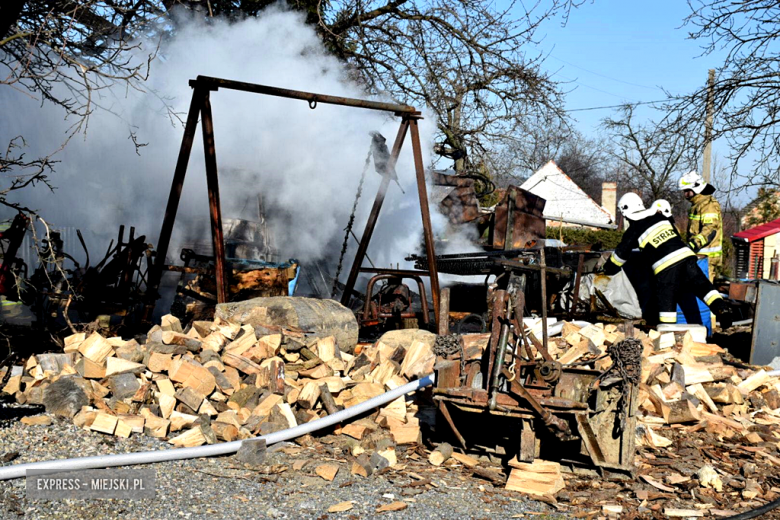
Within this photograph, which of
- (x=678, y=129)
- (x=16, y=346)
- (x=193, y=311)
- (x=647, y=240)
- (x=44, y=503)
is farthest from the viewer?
(x=678, y=129)

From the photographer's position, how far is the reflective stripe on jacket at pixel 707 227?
959 centimetres

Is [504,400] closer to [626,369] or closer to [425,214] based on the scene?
[626,369]

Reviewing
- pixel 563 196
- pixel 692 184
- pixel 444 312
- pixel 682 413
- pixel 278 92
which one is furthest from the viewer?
pixel 563 196

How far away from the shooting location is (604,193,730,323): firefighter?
340 inches

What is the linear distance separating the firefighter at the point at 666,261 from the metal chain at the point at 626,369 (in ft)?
14.7

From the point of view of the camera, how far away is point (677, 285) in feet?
28.5

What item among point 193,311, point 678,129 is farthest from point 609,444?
point 678,129

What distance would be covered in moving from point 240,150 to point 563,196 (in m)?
31.6

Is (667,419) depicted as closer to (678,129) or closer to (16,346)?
(16,346)

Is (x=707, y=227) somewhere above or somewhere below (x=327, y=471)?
above

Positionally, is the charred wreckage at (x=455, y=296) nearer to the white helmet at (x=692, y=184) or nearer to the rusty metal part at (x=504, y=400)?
the rusty metal part at (x=504, y=400)

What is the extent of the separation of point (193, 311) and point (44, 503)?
4126 mm

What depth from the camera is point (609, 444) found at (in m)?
4.47

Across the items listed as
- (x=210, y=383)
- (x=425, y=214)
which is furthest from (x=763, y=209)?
(x=210, y=383)
